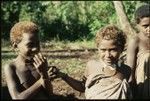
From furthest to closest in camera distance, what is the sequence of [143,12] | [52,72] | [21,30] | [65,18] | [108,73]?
[65,18], [143,12], [108,73], [21,30], [52,72]

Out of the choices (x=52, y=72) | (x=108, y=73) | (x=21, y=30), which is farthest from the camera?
(x=108, y=73)

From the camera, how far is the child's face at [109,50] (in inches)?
130

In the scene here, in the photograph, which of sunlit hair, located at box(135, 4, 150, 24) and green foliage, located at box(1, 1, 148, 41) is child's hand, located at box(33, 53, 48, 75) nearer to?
sunlit hair, located at box(135, 4, 150, 24)

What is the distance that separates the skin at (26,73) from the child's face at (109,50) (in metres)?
0.47

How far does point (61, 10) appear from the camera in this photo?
18.6 m

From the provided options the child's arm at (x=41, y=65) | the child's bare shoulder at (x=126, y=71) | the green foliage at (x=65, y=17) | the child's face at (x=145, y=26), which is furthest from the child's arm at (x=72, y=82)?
the green foliage at (x=65, y=17)

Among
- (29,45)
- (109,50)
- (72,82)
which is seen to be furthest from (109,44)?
(29,45)

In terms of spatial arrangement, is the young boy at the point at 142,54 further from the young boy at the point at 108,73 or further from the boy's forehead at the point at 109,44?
the boy's forehead at the point at 109,44

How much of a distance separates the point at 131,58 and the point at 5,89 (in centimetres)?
418

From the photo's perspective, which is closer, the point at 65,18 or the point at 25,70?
the point at 25,70

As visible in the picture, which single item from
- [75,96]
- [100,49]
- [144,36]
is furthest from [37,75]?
[75,96]

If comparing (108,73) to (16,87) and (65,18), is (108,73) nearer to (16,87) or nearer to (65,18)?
(16,87)

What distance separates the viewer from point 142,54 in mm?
3936

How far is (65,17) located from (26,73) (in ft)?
47.9
